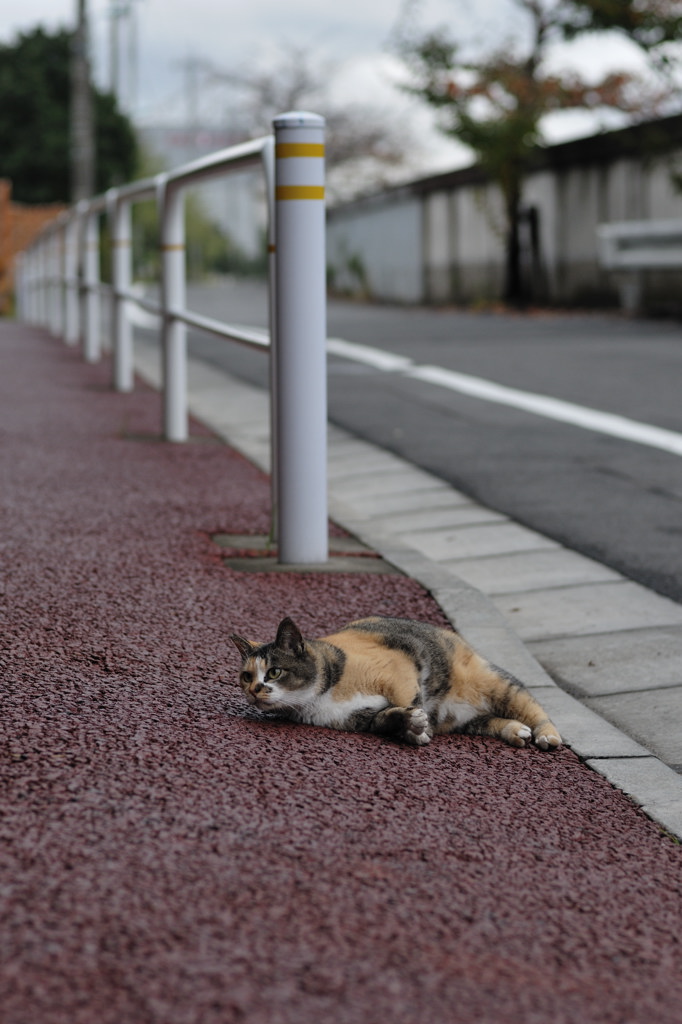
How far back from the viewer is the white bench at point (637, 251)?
16.5 metres

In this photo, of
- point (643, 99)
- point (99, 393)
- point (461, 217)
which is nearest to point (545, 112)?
point (643, 99)

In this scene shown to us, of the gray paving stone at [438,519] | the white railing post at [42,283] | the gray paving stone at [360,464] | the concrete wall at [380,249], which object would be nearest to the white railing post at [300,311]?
the gray paving stone at [438,519]

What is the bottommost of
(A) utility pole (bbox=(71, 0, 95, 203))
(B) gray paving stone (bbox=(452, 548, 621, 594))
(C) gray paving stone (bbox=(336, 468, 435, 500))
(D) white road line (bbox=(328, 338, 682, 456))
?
(B) gray paving stone (bbox=(452, 548, 621, 594))

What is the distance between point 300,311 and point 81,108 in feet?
72.1

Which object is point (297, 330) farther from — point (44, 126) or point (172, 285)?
point (44, 126)

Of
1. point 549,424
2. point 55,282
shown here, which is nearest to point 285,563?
point 549,424

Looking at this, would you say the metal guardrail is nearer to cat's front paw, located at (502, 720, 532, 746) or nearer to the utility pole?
cat's front paw, located at (502, 720, 532, 746)

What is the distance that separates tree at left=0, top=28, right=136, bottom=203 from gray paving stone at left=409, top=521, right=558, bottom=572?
3614 cm

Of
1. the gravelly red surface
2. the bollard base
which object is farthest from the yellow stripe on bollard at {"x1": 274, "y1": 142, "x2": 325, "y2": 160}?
the gravelly red surface

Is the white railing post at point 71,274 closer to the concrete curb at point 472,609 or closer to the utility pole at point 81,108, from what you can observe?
the concrete curb at point 472,609

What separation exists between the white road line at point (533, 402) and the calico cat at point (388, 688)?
151 inches

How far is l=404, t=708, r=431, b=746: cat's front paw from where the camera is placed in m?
2.64

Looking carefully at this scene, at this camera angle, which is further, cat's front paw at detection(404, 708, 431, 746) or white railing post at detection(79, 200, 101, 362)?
white railing post at detection(79, 200, 101, 362)

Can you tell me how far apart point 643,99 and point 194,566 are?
1827 centimetres
